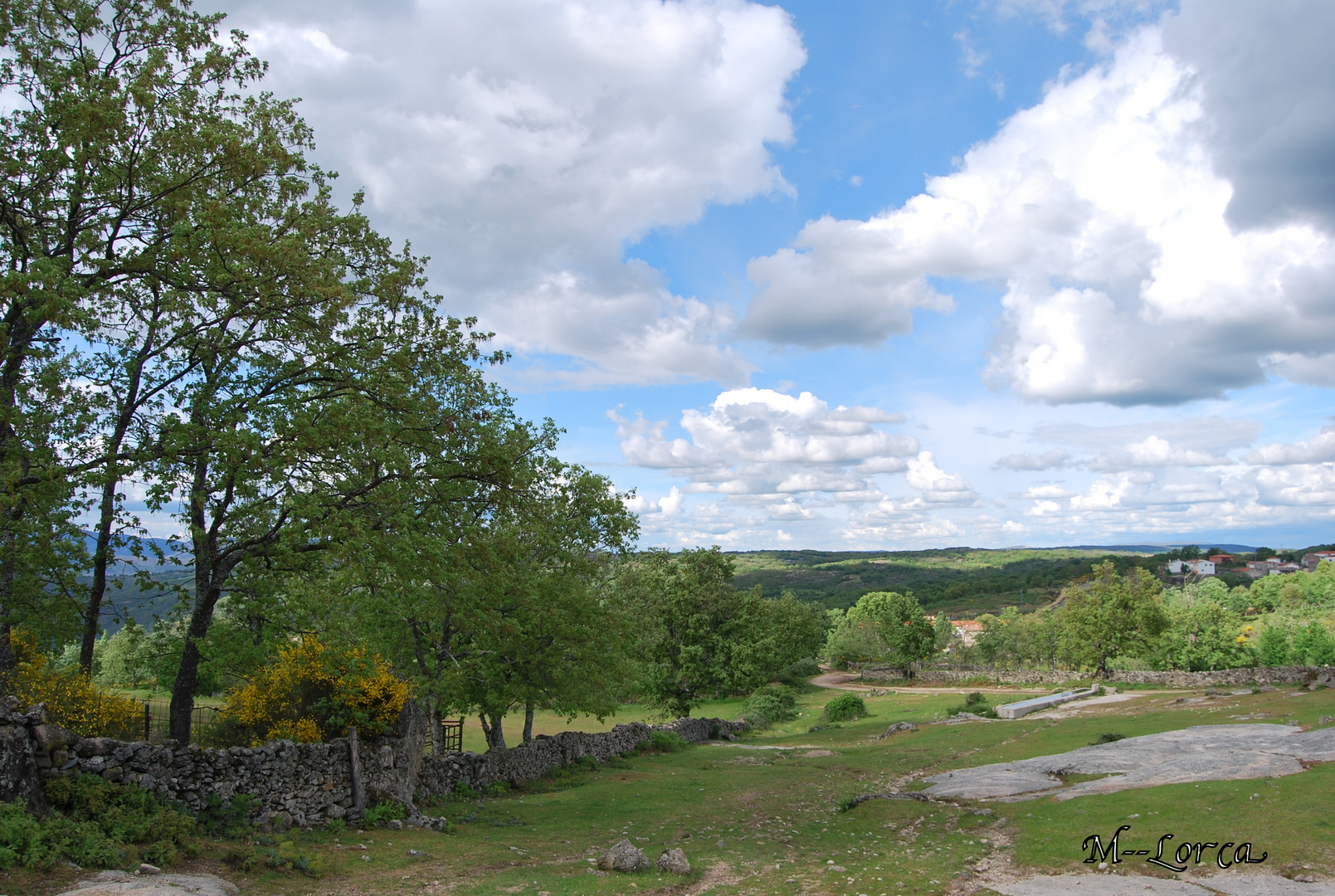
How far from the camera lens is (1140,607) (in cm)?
5741

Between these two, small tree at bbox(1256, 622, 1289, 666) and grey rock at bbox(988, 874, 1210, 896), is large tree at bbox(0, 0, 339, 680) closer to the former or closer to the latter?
grey rock at bbox(988, 874, 1210, 896)

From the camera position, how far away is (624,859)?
13.0 metres

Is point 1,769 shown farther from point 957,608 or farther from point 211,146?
point 957,608

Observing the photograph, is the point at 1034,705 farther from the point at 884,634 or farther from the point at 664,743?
the point at 884,634

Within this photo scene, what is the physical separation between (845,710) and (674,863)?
124 ft

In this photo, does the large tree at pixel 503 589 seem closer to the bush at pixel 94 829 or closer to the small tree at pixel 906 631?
the bush at pixel 94 829

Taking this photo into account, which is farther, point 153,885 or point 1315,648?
point 1315,648

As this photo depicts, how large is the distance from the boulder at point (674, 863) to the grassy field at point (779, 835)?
262 mm

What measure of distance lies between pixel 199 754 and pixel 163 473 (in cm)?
536

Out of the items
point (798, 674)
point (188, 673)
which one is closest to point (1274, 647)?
point (798, 674)

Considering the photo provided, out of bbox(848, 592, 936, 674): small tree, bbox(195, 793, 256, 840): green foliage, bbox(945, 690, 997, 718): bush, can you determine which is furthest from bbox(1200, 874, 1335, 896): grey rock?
bbox(848, 592, 936, 674): small tree

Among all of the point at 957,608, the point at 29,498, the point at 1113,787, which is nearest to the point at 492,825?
the point at 29,498

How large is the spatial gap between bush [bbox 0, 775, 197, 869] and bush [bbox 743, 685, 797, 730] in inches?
1569

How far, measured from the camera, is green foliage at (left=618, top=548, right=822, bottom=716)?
1681 inches
